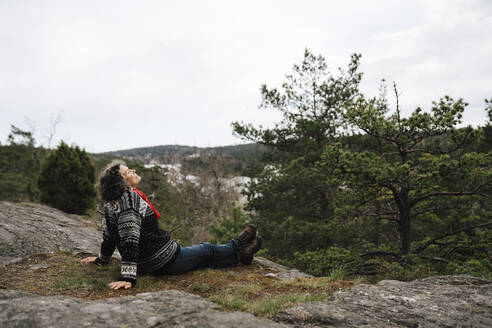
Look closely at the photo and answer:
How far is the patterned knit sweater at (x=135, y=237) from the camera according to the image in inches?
110

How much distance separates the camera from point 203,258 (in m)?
3.58

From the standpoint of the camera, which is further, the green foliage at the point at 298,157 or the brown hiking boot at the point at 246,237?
the green foliage at the point at 298,157

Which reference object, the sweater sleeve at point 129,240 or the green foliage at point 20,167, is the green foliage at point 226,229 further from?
the green foliage at point 20,167

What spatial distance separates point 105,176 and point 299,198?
8.89 metres

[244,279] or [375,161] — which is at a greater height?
[375,161]

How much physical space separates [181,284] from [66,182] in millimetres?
8900

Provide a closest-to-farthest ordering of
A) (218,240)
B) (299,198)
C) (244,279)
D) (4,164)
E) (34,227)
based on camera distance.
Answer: (244,279)
(34,227)
(218,240)
(299,198)
(4,164)

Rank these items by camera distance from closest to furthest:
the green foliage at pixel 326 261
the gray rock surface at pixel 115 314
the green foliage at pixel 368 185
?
the gray rock surface at pixel 115 314 → the green foliage at pixel 368 185 → the green foliage at pixel 326 261

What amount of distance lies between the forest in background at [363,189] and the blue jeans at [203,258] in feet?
4.33

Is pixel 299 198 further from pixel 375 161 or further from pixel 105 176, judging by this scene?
→ pixel 105 176

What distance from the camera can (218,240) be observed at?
703 centimetres

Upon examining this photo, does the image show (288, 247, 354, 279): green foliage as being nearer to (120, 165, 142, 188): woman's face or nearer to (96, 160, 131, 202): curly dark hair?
(120, 165, 142, 188): woman's face

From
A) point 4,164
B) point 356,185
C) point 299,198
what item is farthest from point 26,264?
point 4,164

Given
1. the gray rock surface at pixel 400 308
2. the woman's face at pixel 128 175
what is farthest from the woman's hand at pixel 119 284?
the gray rock surface at pixel 400 308
